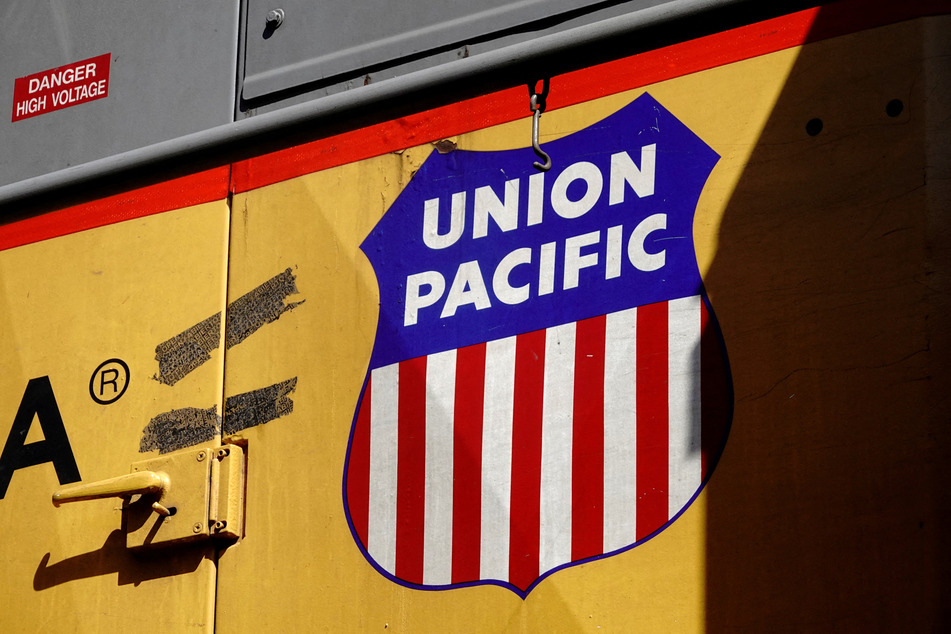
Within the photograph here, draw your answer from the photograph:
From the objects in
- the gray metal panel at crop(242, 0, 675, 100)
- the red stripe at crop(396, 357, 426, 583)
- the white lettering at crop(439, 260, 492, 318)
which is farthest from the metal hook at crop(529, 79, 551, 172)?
the red stripe at crop(396, 357, 426, 583)

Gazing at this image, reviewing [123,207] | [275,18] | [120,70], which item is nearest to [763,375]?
[275,18]

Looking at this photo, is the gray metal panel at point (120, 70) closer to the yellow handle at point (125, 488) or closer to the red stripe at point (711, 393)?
the yellow handle at point (125, 488)

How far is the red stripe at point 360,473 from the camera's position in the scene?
2211 millimetres

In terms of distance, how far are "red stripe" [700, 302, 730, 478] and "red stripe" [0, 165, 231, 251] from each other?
1.14m

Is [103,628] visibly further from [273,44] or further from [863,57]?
[863,57]

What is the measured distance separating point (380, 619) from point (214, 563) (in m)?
0.39

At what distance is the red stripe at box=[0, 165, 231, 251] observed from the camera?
8.55ft

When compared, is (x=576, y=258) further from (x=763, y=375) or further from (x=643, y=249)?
(x=763, y=375)

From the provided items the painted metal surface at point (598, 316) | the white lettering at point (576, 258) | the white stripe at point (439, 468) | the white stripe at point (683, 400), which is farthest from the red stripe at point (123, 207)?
the white stripe at point (683, 400)

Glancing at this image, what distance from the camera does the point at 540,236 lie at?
2.23m

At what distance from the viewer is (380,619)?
212cm

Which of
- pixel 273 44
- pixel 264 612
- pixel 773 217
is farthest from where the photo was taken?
pixel 273 44

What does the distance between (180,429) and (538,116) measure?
96 centimetres

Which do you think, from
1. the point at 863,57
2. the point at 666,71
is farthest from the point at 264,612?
the point at 863,57
